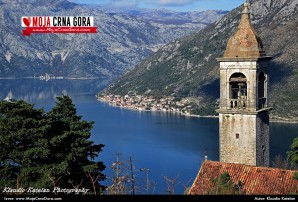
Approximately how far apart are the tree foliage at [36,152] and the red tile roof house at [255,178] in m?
2.94

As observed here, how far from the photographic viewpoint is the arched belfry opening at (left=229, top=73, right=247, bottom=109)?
52.0 feet

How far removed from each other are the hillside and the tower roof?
59.3 meters

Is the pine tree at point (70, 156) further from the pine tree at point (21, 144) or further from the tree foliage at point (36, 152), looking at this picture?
the pine tree at point (21, 144)

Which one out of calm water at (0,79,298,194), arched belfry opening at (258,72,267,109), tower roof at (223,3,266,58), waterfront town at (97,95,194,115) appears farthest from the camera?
waterfront town at (97,95,194,115)

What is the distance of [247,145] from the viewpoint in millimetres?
15391

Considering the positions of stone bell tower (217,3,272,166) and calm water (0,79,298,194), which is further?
calm water (0,79,298,194)

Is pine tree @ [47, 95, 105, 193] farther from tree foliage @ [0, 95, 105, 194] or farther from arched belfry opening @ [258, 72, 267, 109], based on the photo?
arched belfry opening @ [258, 72, 267, 109]

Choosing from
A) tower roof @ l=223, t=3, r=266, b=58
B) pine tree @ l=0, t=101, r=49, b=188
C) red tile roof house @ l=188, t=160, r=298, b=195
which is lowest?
red tile roof house @ l=188, t=160, r=298, b=195

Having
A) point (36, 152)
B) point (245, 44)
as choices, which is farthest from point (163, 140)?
point (36, 152)

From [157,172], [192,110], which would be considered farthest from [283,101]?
[157,172]

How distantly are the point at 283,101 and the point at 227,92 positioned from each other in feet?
226

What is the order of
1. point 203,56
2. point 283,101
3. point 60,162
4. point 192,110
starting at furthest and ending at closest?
point 203,56 < point 192,110 < point 283,101 < point 60,162

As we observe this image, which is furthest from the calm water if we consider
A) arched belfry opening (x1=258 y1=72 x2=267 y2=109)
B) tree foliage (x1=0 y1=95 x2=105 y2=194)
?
tree foliage (x1=0 y1=95 x2=105 y2=194)

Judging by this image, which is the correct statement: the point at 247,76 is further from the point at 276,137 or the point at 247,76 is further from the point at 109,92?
the point at 109,92
